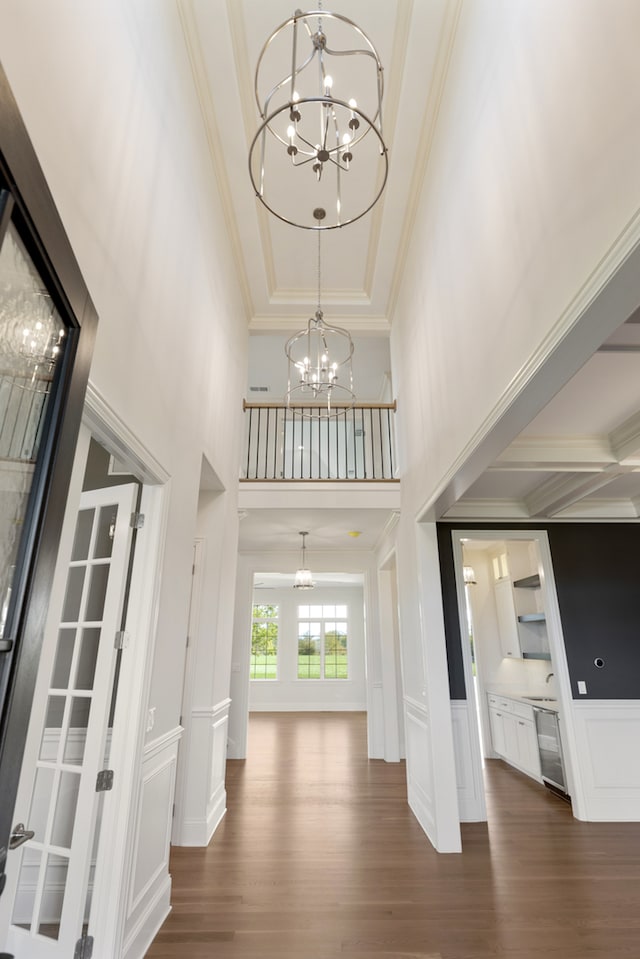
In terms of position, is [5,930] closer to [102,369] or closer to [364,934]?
[102,369]

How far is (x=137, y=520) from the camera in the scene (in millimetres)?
2561

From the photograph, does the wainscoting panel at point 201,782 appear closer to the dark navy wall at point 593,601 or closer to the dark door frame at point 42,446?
the dark navy wall at point 593,601

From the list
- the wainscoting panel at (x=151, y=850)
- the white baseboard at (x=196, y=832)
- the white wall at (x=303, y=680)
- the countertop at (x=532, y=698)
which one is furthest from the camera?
the white wall at (x=303, y=680)

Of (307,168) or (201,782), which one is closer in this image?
(201,782)

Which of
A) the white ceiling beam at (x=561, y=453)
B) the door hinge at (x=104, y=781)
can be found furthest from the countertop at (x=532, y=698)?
the door hinge at (x=104, y=781)

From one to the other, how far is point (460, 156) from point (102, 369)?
8.86 feet

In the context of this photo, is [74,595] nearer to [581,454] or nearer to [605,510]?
[581,454]

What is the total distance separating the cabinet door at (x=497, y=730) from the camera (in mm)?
5871

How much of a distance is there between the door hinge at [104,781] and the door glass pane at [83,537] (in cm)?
103

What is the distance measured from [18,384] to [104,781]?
202cm

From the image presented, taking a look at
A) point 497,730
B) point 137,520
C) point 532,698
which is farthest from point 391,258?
point 497,730

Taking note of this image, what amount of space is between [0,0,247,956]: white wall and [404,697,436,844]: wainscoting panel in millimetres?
1764

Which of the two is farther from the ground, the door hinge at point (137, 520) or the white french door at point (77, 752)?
the door hinge at point (137, 520)

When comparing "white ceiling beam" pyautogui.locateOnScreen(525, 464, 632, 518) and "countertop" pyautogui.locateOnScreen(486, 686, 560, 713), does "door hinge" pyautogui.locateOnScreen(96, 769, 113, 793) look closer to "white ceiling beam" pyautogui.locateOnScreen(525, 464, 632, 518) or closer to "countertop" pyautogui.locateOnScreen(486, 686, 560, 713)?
"white ceiling beam" pyautogui.locateOnScreen(525, 464, 632, 518)
